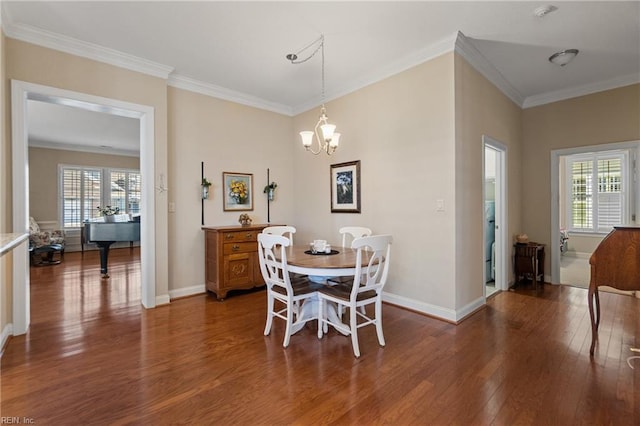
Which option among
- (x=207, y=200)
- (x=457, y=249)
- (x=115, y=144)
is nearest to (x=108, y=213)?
(x=115, y=144)

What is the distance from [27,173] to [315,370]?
128 inches

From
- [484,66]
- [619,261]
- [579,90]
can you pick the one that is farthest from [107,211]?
[579,90]

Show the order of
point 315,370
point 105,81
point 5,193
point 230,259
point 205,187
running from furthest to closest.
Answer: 1. point 205,187
2. point 230,259
3. point 105,81
4. point 5,193
5. point 315,370

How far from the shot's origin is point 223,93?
4324mm

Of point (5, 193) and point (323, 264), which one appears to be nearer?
point (323, 264)

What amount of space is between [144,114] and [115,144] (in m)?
5.35

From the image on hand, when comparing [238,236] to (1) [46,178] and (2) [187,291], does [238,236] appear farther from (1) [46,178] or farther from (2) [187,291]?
(1) [46,178]

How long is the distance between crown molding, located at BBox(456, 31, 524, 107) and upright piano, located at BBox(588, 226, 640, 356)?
218 cm

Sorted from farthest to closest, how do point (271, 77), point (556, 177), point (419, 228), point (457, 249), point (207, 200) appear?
point (556, 177)
point (207, 200)
point (271, 77)
point (419, 228)
point (457, 249)

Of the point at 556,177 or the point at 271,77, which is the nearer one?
the point at 271,77

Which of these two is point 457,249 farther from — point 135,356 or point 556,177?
point 135,356

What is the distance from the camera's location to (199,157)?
13.7 feet

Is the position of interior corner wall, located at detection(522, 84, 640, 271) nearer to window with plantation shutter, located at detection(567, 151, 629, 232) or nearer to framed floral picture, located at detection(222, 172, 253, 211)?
window with plantation shutter, located at detection(567, 151, 629, 232)

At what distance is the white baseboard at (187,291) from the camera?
3.89 m
